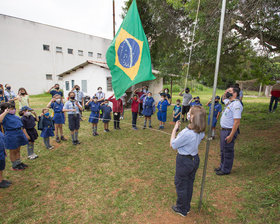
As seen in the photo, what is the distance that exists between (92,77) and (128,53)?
12245 mm

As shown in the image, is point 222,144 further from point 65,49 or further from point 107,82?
point 65,49

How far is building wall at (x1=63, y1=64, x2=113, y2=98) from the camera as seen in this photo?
47.3ft

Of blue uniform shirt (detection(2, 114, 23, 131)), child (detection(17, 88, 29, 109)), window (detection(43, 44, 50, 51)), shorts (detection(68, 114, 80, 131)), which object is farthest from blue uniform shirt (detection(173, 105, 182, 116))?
window (detection(43, 44, 50, 51))

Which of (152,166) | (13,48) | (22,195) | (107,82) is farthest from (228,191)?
(13,48)

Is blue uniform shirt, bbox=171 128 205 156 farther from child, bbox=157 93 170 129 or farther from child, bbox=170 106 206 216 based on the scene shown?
child, bbox=157 93 170 129

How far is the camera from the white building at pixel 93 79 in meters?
14.3

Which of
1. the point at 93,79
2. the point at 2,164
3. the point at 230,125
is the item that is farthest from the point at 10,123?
the point at 93,79

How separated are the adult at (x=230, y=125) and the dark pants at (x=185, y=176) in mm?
1505

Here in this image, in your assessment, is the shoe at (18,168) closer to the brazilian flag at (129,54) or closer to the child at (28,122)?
the child at (28,122)

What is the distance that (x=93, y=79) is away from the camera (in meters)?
15.2

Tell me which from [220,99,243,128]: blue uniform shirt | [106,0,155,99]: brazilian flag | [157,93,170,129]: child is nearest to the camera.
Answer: [220,99,243,128]: blue uniform shirt

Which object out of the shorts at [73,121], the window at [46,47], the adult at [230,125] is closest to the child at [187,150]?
the adult at [230,125]

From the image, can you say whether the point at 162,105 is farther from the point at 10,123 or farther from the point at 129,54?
the point at 10,123

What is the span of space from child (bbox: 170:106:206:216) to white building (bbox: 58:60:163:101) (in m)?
12.2
